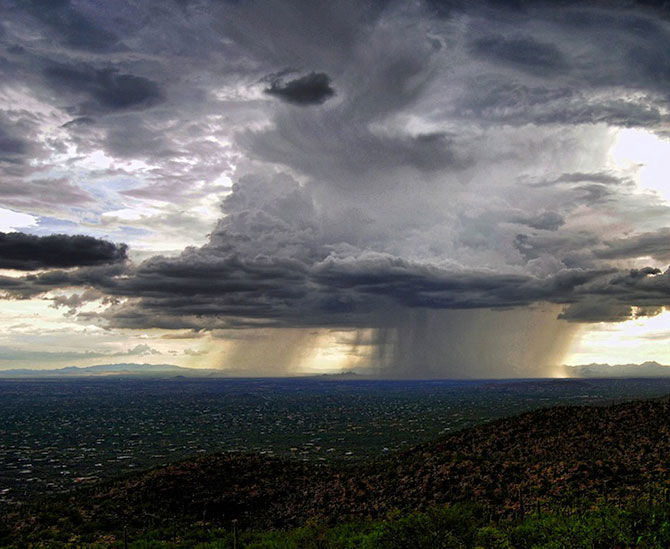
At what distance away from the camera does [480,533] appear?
52.5 feet

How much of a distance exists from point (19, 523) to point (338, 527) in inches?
675

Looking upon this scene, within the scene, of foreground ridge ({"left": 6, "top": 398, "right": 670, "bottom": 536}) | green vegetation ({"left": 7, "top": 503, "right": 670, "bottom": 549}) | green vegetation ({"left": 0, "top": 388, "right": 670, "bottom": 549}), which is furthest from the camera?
foreground ridge ({"left": 6, "top": 398, "right": 670, "bottom": 536})

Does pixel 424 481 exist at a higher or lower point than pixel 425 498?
higher

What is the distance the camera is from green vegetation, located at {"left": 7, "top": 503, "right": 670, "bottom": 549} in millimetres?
14398

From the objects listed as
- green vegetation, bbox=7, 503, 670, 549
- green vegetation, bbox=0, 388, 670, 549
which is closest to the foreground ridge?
green vegetation, bbox=0, 388, 670, 549

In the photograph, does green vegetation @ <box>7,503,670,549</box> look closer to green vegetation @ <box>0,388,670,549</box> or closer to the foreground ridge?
green vegetation @ <box>0,388,670,549</box>

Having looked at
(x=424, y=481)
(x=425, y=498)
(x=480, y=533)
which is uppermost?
(x=480, y=533)

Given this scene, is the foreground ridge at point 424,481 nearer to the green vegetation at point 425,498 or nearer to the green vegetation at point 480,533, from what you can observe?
the green vegetation at point 425,498

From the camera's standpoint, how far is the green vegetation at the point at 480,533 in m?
14.4

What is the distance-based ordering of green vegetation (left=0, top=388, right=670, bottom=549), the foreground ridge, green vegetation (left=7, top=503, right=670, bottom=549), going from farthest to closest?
the foreground ridge, green vegetation (left=0, top=388, right=670, bottom=549), green vegetation (left=7, top=503, right=670, bottom=549)

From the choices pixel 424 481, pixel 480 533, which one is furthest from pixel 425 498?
pixel 480 533

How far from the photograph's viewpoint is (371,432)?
8350 centimetres

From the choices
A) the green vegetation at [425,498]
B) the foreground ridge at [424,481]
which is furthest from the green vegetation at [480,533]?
the foreground ridge at [424,481]

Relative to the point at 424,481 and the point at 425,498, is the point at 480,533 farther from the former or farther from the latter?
the point at 424,481
